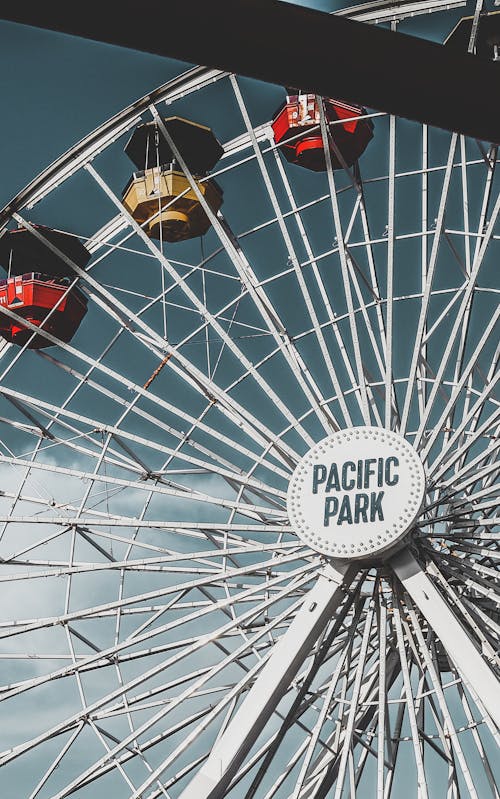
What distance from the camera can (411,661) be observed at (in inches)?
546

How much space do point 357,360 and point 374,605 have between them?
2888 millimetres

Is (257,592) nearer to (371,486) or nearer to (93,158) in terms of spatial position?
(371,486)

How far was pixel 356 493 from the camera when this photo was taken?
1197cm

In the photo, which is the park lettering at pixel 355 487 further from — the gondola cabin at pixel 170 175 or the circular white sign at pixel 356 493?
the gondola cabin at pixel 170 175

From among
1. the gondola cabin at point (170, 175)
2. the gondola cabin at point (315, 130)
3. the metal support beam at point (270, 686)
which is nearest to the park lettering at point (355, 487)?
the metal support beam at point (270, 686)

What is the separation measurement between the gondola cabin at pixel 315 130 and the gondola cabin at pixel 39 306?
4.19 metres

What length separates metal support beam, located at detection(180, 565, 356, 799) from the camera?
11078 millimetres

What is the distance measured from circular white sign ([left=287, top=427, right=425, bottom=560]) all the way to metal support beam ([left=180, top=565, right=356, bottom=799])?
428mm

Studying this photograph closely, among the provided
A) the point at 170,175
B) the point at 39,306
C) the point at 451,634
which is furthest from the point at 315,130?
the point at 451,634

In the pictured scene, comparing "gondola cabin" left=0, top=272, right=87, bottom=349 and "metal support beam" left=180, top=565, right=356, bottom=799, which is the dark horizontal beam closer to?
"metal support beam" left=180, top=565, right=356, bottom=799

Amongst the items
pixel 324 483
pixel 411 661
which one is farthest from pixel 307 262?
pixel 411 661

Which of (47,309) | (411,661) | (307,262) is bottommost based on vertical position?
(411,661)

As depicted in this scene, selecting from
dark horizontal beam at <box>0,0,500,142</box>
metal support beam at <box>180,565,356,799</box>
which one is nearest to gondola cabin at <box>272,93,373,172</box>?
metal support beam at <box>180,565,356,799</box>

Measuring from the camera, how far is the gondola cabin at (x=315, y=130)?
15.7m
